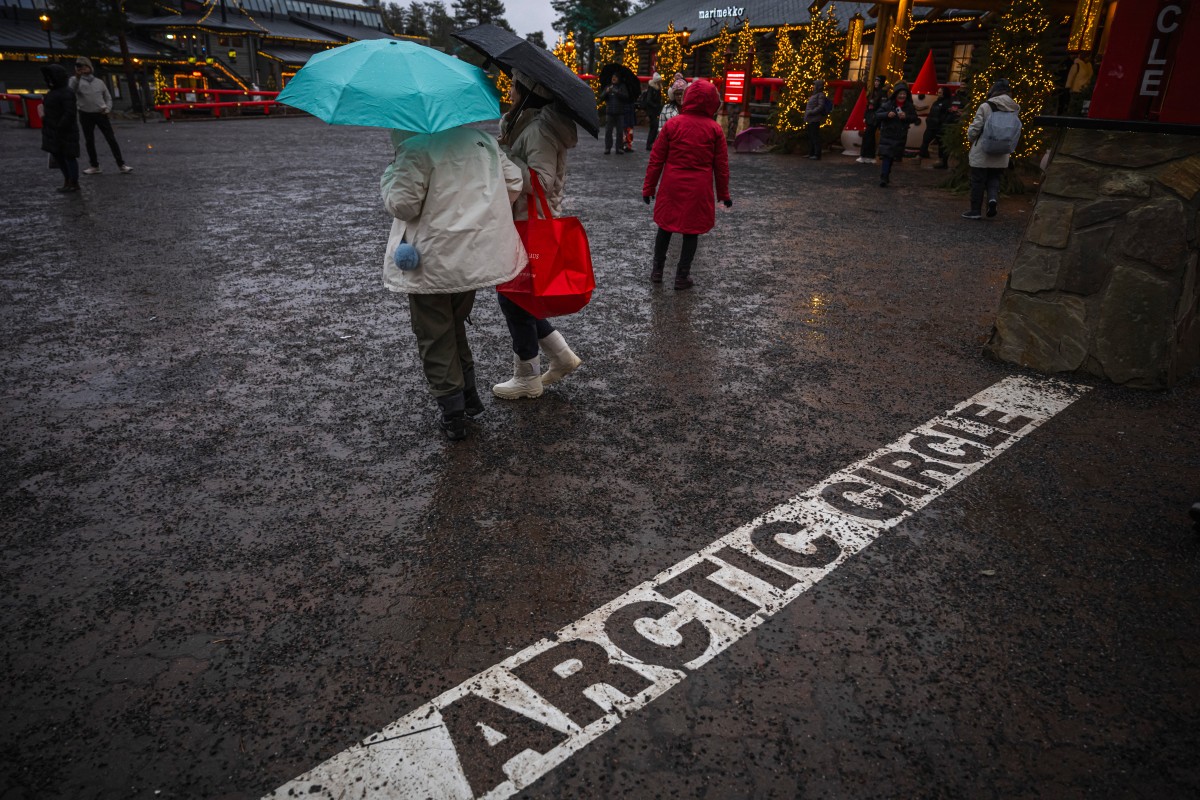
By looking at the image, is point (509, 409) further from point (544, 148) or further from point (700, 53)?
point (700, 53)

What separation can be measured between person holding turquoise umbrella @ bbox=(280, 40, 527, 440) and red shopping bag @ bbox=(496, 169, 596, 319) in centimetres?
11

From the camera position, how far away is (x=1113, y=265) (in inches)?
180

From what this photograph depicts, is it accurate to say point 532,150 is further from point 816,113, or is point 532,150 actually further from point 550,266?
point 816,113

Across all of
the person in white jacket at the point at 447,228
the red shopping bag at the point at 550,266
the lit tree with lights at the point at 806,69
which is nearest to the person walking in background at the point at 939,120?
the lit tree with lights at the point at 806,69

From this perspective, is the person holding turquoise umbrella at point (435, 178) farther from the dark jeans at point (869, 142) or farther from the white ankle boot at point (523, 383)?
the dark jeans at point (869, 142)

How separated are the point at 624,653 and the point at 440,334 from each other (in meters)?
1.98

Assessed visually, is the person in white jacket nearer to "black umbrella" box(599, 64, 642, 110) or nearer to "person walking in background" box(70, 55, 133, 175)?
"black umbrella" box(599, 64, 642, 110)

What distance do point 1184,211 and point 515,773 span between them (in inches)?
190

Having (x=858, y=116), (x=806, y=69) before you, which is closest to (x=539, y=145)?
(x=858, y=116)

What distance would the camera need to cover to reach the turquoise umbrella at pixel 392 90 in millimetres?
3070

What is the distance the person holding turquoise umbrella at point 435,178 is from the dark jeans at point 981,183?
8.33 metres

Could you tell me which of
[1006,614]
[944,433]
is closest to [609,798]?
[1006,614]

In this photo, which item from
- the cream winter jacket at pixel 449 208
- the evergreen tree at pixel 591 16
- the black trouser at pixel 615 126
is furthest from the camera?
the evergreen tree at pixel 591 16

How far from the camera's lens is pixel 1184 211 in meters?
4.34
